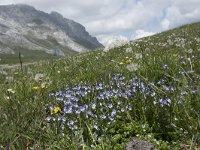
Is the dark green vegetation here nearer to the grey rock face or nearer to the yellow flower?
the yellow flower

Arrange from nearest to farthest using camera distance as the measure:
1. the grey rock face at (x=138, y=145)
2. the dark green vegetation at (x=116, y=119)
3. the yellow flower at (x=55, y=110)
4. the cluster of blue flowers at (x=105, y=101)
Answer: the grey rock face at (x=138, y=145) < the dark green vegetation at (x=116, y=119) < the cluster of blue flowers at (x=105, y=101) < the yellow flower at (x=55, y=110)

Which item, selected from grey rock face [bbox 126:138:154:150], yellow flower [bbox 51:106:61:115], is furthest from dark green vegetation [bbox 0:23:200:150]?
grey rock face [bbox 126:138:154:150]

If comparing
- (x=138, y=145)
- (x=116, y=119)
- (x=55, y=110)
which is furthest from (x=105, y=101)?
(x=138, y=145)

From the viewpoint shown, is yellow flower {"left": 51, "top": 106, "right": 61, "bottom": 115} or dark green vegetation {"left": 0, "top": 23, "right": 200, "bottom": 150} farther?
yellow flower {"left": 51, "top": 106, "right": 61, "bottom": 115}

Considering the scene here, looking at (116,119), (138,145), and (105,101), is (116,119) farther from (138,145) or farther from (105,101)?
(138,145)

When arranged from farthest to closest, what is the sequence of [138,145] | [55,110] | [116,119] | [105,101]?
[105,101]
[55,110]
[116,119]
[138,145]

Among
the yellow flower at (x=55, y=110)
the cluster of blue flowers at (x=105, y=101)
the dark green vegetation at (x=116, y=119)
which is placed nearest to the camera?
the dark green vegetation at (x=116, y=119)

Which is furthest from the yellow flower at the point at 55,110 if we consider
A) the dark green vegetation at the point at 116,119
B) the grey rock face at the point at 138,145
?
the grey rock face at the point at 138,145

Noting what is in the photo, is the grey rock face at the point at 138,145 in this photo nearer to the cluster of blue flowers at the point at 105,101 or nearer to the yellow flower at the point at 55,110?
the cluster of blue flowers at the point at 105,101

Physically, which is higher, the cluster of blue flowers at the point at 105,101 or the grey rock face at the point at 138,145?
the cluster of blue flowers at the point at 105,101

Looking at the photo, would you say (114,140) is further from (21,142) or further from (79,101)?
(79,101)

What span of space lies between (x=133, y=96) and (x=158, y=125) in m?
0.94

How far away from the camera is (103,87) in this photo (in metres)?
7.16

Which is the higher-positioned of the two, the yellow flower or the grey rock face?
the yellow flower
